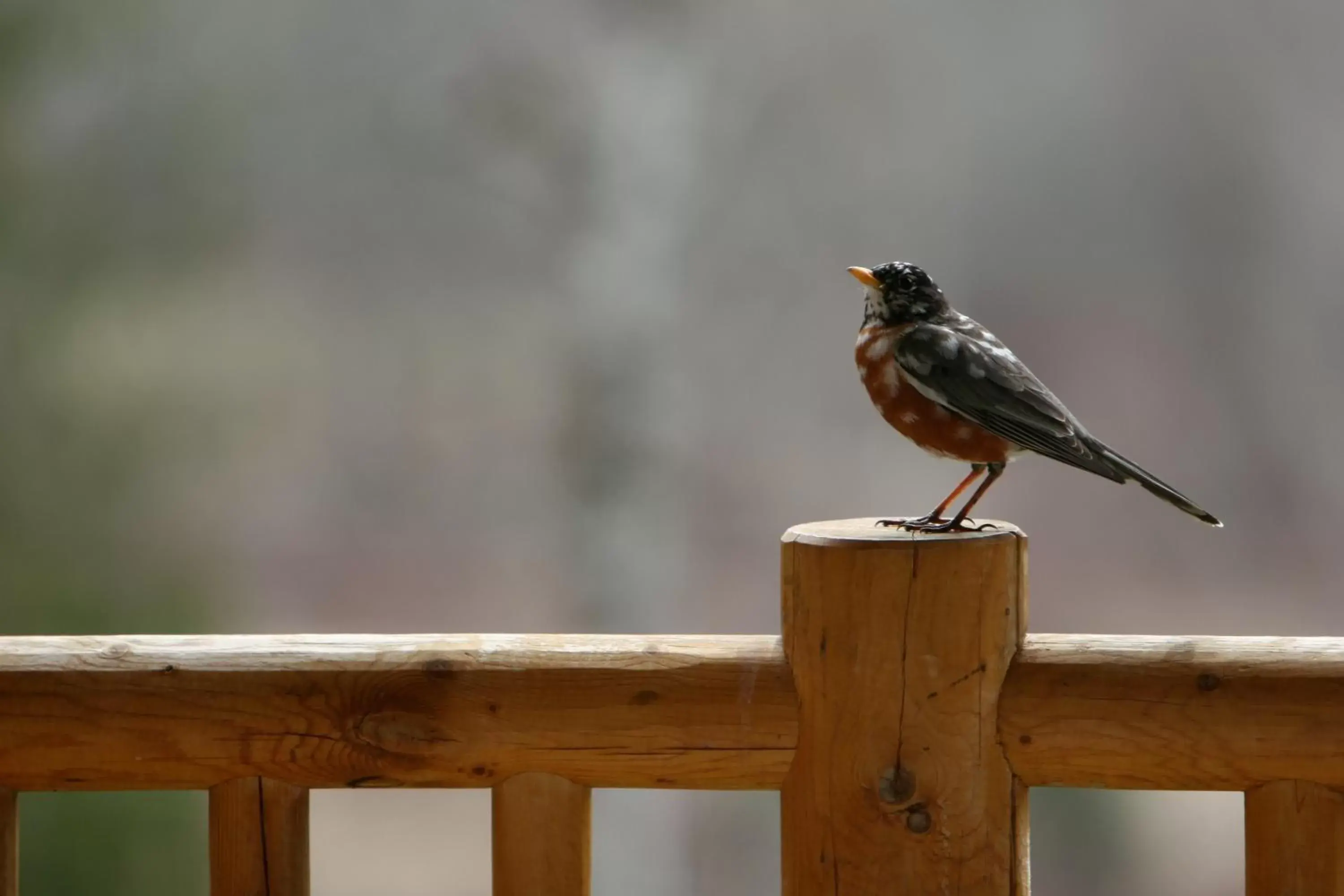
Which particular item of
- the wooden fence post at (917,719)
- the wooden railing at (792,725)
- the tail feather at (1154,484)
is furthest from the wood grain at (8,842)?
the tail feather at (1154,484)

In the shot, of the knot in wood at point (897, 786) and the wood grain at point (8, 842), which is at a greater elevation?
the knot in wood at point (897, 786)

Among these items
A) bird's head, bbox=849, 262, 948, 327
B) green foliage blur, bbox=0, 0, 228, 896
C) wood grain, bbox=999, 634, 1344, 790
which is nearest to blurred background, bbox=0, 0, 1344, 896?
green foliage blur, bbox=0, 0, 228, 896

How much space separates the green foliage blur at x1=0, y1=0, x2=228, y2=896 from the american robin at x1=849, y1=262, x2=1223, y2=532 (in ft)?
8.02

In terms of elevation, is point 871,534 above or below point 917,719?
above

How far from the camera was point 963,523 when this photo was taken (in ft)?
4.43

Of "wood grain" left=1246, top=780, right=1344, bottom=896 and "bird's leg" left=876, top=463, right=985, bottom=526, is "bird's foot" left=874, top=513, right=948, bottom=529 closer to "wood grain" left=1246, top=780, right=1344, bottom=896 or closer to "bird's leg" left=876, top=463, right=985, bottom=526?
"bird's leg" left=876, top=463, right=985, bottom=526

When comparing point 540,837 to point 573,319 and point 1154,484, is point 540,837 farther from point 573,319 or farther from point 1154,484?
point 573,319

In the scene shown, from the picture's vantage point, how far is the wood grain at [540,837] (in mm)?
1017

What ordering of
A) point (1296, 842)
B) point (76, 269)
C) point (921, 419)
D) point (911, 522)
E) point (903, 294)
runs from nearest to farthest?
point (1296, 842) < point (911, 522) < point (921, 419) < point (903, 294) < point (76, 269)

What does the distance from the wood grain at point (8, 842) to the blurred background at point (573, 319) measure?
2.24 meters

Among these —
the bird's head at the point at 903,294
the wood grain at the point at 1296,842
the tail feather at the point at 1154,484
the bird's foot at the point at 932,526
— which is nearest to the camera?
the wood grain at the point at 1296,842

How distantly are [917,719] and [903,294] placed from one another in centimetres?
61

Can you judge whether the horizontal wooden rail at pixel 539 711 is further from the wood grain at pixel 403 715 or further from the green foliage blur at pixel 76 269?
the green foliage blur at pixel 76 269

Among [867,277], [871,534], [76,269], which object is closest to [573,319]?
[76,269]
